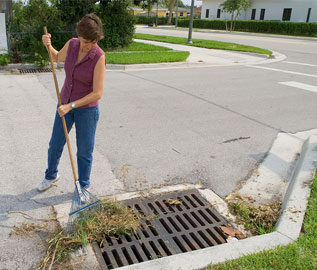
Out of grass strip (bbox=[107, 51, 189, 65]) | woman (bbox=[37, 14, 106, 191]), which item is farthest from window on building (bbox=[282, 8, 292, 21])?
woman (bbox=[37, 14, 106, 191])

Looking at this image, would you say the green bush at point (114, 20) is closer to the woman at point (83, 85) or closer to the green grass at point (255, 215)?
the woman at point (83, 85)

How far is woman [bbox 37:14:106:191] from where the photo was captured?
2.75 metres

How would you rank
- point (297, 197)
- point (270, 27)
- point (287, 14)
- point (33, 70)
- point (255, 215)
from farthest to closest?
point (287, 14), point (270, 27), point (33, 70), point (297, 197), point (255, 215)

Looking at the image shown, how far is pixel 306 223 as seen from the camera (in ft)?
9.63

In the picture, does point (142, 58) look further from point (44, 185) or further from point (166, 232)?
point (166, 232)

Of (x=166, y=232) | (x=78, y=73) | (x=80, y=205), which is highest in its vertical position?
(x=78, y=73)

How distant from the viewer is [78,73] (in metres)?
2.86

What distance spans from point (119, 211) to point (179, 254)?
730 millimetres

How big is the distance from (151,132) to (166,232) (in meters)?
2.44

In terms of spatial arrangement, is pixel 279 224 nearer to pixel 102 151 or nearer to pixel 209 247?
pixel 209 247

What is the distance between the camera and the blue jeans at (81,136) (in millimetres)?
3025

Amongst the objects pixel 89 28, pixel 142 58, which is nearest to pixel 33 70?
pixel 142 58

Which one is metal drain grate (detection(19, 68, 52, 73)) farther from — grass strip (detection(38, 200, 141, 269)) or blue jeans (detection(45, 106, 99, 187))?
Result: grass strip (detection(38, 200, 141, 269))

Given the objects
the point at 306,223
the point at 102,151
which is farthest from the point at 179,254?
the point at 102,151
